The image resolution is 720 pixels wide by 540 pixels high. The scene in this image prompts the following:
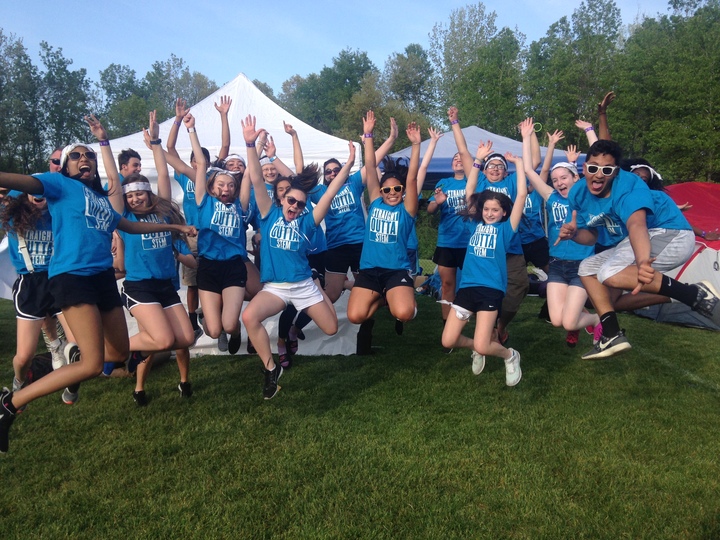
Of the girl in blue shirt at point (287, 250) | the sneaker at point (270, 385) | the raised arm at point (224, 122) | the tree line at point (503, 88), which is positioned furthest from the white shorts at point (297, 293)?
the tree line at point (503, 88)

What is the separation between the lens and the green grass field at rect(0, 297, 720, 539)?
3246 millimetres

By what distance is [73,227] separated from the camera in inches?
156

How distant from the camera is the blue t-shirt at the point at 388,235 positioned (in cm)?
606

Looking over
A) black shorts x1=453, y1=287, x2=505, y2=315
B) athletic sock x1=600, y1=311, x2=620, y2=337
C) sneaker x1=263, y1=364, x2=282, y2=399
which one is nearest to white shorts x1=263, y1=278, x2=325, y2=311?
sneaker x1=263, y1=364, x2=282, y2=399

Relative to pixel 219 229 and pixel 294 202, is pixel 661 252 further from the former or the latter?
pixel 219 229

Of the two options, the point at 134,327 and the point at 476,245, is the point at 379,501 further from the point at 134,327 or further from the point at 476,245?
the point at 134,327

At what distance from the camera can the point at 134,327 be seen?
295 inches

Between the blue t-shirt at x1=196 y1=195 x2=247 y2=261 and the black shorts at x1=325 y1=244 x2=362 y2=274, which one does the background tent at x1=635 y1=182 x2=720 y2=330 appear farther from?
the blue t-shirt at x1=196 y1=195 x2=247 y2=261

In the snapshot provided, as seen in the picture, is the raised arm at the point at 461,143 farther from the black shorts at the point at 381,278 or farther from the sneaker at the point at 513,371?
the sneaker at the point at 513,371

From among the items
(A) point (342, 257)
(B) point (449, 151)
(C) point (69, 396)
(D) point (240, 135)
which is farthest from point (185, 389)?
(B) point (449, 151)

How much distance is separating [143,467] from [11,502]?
2.60 feet

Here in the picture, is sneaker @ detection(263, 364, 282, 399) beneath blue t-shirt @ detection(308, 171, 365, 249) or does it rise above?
beneath

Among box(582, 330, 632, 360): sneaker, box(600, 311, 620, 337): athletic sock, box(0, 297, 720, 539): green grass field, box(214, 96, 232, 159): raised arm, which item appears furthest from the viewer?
box(214, 96, 232, 159): raised arm

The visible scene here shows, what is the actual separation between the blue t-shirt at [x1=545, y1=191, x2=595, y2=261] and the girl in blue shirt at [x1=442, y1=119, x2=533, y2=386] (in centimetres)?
100
